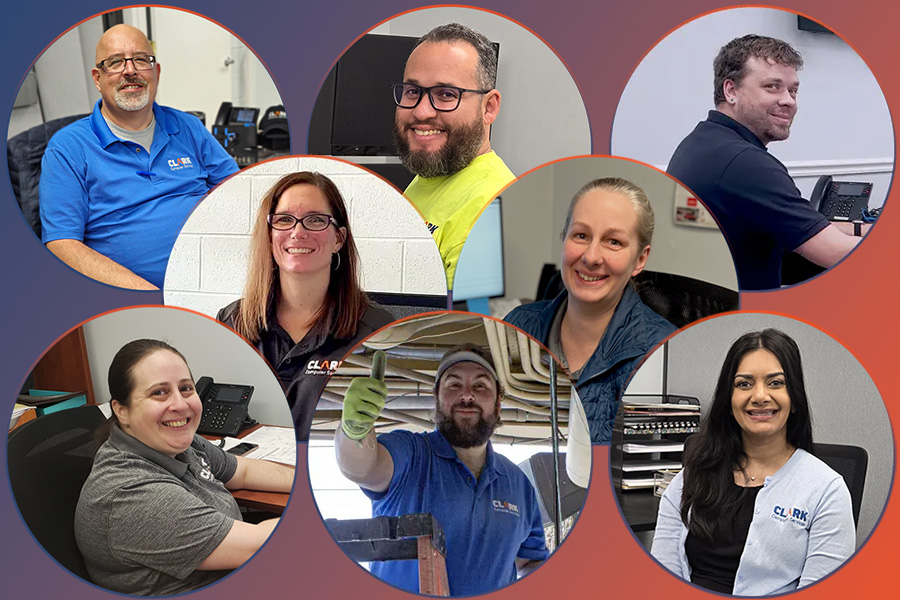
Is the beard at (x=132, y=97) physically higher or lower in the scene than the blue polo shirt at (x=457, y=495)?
higher

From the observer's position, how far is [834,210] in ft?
9.61

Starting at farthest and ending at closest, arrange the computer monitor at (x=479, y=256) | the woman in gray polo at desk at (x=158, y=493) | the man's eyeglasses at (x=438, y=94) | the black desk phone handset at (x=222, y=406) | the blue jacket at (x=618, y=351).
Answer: the man's eyeglasses at (x=438, y=94), the computer monitor at (x=479, y=256), the blue jacket at (x=618, y=351), the black desk phone handset at (x=222, y=406), the woman in gray polo at desk at (x=158, y=493)

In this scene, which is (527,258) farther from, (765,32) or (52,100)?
(52,100)

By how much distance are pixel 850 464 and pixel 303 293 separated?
167 cm

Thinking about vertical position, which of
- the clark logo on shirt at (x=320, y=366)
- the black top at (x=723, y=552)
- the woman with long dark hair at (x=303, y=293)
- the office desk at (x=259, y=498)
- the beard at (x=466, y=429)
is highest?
the woman with long dark hair at (x=303, y=293)

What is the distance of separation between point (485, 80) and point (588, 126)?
0.38 metres

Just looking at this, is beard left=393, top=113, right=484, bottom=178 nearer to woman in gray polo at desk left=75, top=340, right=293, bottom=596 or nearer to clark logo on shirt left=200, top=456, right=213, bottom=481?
woman in gray polo at desk left=75, top=340, right=293, bottom=596

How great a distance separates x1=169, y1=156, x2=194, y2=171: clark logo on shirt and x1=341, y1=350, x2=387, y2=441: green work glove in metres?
1.10

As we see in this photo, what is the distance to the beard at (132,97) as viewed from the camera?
2.98 meters

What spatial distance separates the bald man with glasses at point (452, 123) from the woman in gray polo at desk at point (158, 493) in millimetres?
933

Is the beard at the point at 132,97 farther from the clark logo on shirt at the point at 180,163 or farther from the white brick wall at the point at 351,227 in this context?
the white brick wall at the point at 351,227

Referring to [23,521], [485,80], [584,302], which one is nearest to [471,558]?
[584,302]

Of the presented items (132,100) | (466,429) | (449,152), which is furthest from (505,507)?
(132,100)

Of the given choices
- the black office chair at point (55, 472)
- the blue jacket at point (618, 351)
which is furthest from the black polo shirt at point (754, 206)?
the black office chair at point (55, 472)
